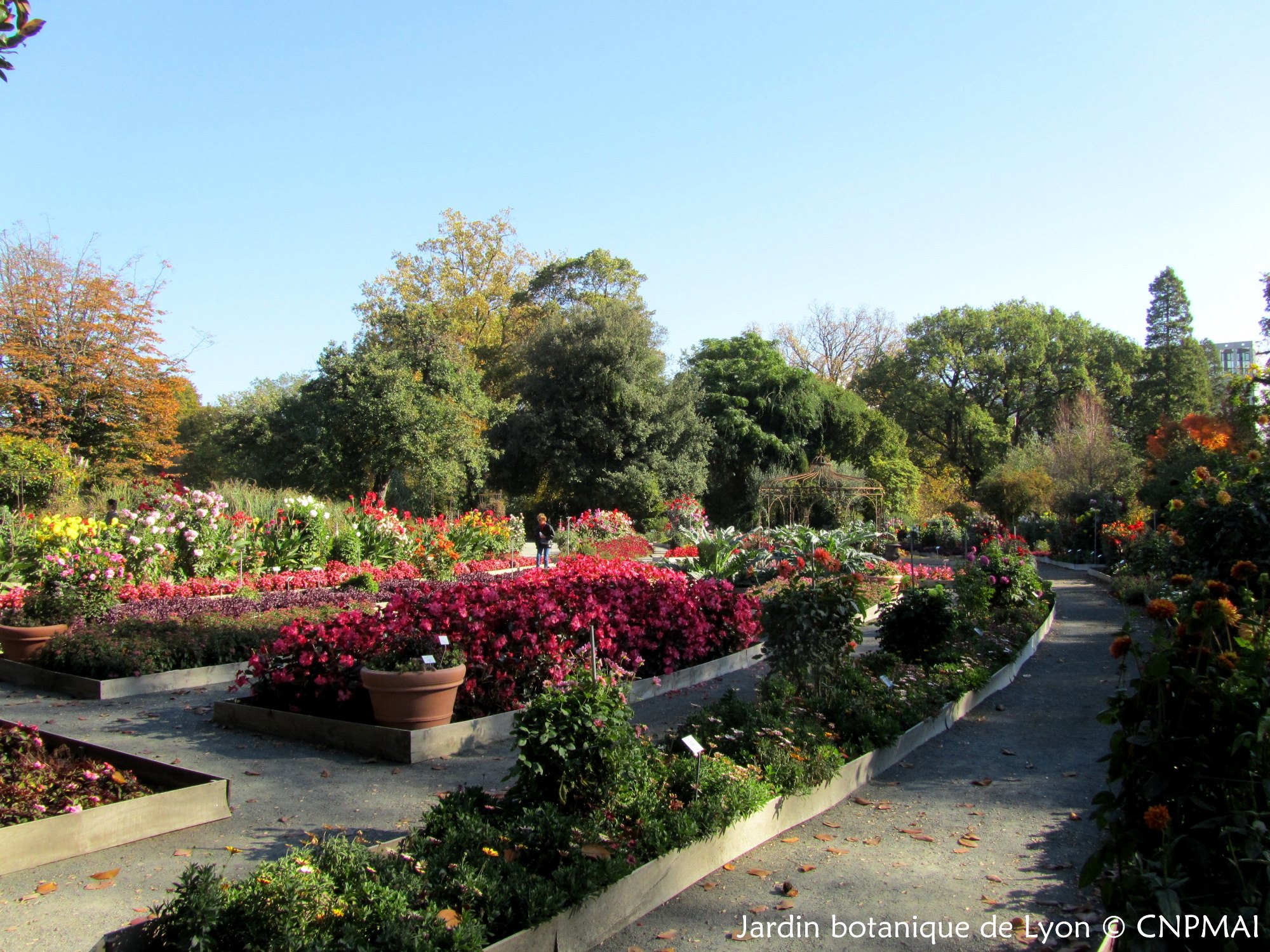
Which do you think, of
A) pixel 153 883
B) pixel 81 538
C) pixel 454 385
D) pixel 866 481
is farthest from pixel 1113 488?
pixel 153 883

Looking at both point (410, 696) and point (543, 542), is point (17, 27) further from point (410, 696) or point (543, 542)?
point (543, 542)

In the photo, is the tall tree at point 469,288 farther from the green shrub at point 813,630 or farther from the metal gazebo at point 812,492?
the green shrub at point 813,630

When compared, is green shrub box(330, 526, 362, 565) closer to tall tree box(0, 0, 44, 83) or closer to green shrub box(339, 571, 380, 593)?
green shrub box(339, 571, 380, 593)

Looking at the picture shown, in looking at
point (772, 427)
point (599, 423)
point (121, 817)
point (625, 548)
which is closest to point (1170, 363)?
point (772, 427)

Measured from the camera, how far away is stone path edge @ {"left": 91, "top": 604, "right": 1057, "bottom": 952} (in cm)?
318

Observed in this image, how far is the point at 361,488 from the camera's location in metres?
26.7

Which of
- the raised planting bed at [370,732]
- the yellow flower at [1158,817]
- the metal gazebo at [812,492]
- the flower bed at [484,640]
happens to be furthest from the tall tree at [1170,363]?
the yellow flower at [1158,817]

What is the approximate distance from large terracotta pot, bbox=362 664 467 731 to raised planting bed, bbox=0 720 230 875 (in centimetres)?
119

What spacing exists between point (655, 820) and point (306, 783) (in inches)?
99.9

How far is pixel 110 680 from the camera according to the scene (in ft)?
25.6

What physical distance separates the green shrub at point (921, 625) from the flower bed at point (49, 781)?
6560mm

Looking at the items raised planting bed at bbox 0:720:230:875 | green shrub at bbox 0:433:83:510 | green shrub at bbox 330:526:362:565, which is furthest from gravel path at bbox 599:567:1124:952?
green shrub at bbox 0:433:83:510

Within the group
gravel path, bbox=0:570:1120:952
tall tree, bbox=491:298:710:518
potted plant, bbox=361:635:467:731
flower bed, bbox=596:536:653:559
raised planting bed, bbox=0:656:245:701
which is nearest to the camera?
gravel path, bbox=0:570:1120:952

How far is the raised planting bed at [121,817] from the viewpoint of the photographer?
4.07 metres
